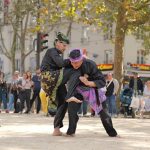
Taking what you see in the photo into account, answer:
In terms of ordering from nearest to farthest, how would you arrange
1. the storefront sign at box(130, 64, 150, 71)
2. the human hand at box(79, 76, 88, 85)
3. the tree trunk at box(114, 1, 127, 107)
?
the human hand at box(79, 76, 88, 85)
the tree trunk at box(114, 1, 127, 107)
the storefront sign at box(130, 64, 150, 71)

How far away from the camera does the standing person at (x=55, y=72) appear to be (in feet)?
32.1

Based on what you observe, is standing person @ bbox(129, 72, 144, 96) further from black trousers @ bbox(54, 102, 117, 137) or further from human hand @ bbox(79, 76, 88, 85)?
human hand @ bbox(79, 76, 88, 85)

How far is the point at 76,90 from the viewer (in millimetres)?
9812

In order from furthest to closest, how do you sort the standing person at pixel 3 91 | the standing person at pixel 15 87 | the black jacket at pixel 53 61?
the standing person at pixel 3 91 → the standing person at pixel 15 87 → the black jacket at pixel 53 61

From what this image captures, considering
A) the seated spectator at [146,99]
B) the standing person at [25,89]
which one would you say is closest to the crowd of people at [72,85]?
the seated spectator at [146,99]

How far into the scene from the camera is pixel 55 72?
9805 mm

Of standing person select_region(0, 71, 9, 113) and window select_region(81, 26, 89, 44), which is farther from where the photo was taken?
window select_region(81, 26, 89, 44)

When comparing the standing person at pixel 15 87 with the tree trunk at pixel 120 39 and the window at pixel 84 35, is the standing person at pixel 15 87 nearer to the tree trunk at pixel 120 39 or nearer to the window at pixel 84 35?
the tree trunk at pixel 120 39

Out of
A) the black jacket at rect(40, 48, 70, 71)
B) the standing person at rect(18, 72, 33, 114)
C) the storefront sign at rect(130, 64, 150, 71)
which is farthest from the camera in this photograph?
the storefront sign at rect(130, 64, 150, 71)

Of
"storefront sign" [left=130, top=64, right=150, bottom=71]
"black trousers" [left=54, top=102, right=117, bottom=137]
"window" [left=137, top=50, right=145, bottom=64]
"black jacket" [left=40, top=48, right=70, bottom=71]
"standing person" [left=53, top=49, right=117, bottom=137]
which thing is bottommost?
"storefront sign" [left=130, top=64, right=150, bottom=71]

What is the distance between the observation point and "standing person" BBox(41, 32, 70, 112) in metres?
9.79

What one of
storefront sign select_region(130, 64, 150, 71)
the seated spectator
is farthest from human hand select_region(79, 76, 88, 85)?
storefront sign select_region(130, 64, 150, 71)

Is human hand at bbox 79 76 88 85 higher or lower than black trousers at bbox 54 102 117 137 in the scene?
higher

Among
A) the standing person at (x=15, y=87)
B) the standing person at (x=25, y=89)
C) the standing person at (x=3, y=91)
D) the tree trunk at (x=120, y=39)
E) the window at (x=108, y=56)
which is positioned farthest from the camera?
the window at (x=108, y=56)
